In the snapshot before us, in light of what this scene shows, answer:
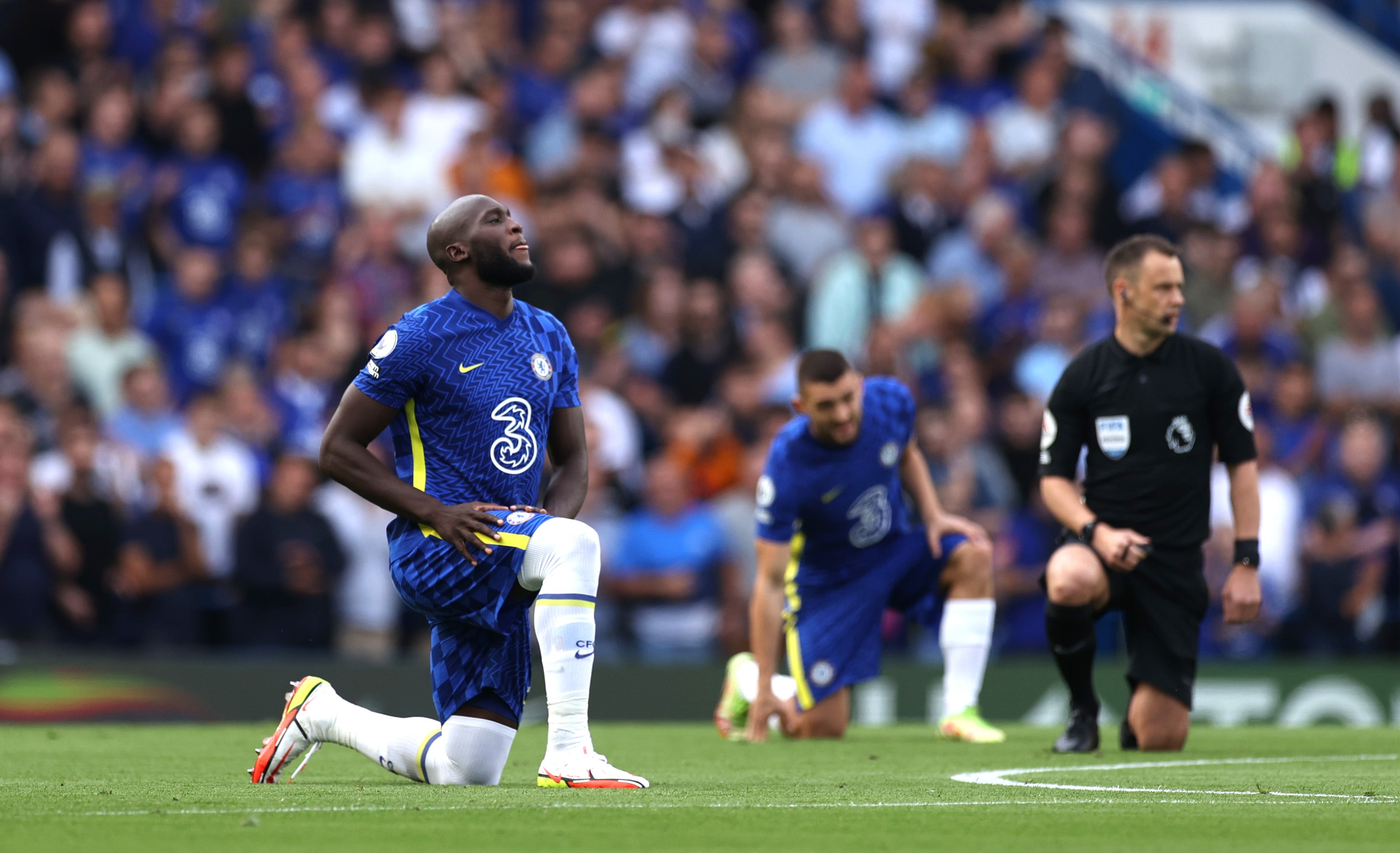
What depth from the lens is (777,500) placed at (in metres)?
9.90

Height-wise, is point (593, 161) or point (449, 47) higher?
point (449, 47)

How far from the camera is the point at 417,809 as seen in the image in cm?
577

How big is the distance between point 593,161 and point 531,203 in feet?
2.05

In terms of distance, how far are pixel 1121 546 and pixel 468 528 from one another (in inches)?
129

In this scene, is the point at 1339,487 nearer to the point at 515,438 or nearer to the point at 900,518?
the point at 900,518

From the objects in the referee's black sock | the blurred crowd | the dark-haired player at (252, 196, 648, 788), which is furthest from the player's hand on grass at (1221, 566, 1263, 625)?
the blurred crowd

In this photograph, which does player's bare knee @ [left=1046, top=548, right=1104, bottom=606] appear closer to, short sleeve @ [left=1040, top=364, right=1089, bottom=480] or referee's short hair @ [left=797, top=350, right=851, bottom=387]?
short sleeve @ [left=1040, top=364, right=1089, bottom=480]

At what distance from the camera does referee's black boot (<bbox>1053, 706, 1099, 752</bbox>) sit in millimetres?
8812

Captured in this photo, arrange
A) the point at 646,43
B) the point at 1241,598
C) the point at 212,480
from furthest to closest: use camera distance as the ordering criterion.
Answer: the point at 646,43, the point at 212,480, the point at 1241,598

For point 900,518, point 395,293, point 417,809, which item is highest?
point 395,293

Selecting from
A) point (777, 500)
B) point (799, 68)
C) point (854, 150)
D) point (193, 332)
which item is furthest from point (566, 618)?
point (799, 68)

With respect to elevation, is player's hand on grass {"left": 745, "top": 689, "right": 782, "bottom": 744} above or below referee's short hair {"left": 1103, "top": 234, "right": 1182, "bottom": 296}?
below

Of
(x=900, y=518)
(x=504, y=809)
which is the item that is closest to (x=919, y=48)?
(x=900, y=518)

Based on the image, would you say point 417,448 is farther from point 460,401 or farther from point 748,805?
point 748,805
